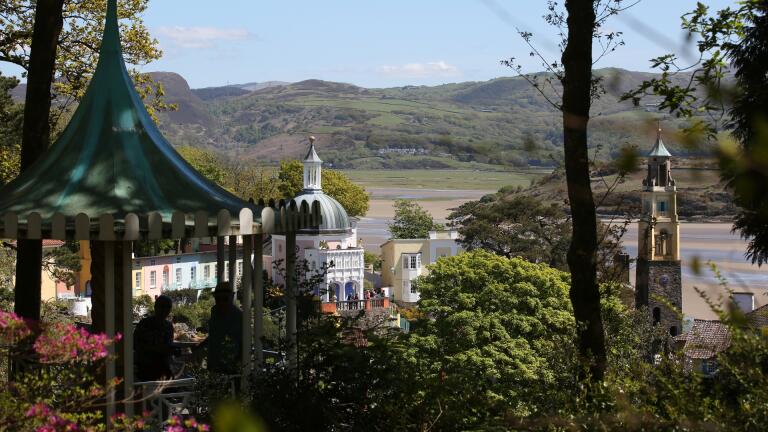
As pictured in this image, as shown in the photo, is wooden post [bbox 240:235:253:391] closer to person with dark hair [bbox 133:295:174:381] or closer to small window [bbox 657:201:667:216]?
person with dark hair [bbox 133:295:174:381]

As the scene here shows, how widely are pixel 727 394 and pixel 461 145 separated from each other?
11.6 ft

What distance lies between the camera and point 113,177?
8.05m

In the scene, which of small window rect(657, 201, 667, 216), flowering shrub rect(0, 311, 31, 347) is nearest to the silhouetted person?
flowering shrub rect(0, 311, 31, 347)

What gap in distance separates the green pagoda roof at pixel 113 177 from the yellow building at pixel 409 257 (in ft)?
204

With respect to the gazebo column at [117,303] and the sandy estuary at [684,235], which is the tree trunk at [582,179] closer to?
the gazebo column at [117,303]

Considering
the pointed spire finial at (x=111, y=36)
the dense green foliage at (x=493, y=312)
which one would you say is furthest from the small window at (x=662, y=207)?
the pointed spire finial at (x=111, y=36)

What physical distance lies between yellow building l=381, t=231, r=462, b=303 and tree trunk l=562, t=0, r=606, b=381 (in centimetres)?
6339

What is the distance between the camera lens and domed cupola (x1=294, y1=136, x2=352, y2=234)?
69.3 metres

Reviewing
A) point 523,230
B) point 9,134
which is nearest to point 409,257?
point 523,230

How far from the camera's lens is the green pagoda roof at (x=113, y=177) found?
7684 millimetres

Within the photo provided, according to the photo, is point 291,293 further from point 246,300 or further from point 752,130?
point 752,130

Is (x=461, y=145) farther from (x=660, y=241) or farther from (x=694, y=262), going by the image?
(x=660, y=241)

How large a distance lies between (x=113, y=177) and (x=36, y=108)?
248 centimetres

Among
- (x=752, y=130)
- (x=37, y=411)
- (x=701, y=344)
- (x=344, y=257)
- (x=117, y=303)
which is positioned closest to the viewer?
(x=752, y=130)
